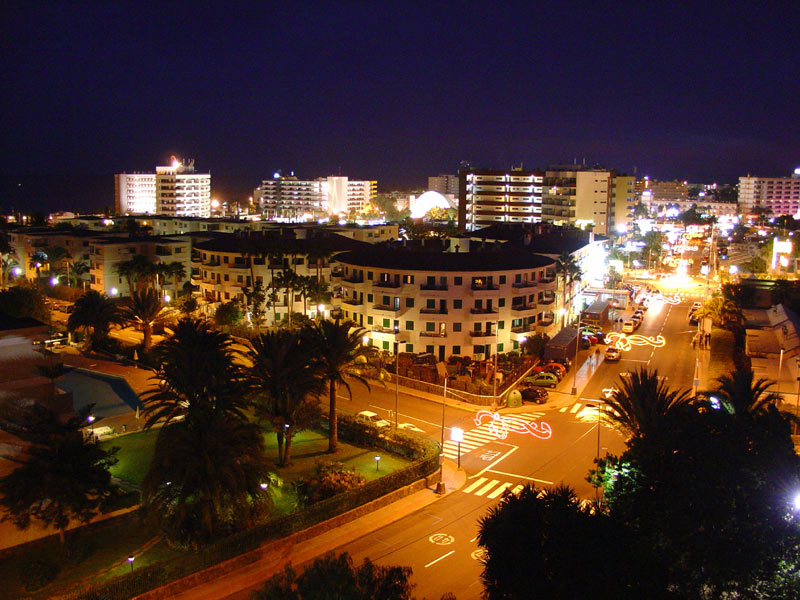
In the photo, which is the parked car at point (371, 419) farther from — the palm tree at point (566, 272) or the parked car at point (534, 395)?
the palm tree at point (566, 272)

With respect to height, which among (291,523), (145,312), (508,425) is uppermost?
(145,312)

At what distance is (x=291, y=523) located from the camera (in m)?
30.0

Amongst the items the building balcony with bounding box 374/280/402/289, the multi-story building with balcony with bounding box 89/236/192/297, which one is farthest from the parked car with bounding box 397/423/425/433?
the multi-story building with balcony with bounding box 89/236/192/297

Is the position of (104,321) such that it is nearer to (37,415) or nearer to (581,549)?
(37,415)

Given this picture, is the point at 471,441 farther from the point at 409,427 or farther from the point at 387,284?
the point at 387,284

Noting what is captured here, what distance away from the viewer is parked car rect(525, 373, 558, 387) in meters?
56.2

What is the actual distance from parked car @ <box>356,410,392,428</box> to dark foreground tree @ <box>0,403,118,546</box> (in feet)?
57.9

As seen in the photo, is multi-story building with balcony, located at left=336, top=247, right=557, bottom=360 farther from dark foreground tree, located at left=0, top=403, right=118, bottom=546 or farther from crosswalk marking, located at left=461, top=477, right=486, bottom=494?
dark foreground tree, located at left=0, top=403, right=118, bottom=546

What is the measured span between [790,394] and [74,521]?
46.0m

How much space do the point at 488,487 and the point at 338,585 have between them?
2241cm

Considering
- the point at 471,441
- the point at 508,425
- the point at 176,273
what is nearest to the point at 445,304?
the point at 508,425

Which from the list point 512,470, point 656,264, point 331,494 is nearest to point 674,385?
point 512,470

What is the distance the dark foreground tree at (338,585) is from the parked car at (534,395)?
3663cm

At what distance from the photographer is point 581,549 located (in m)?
19.0
